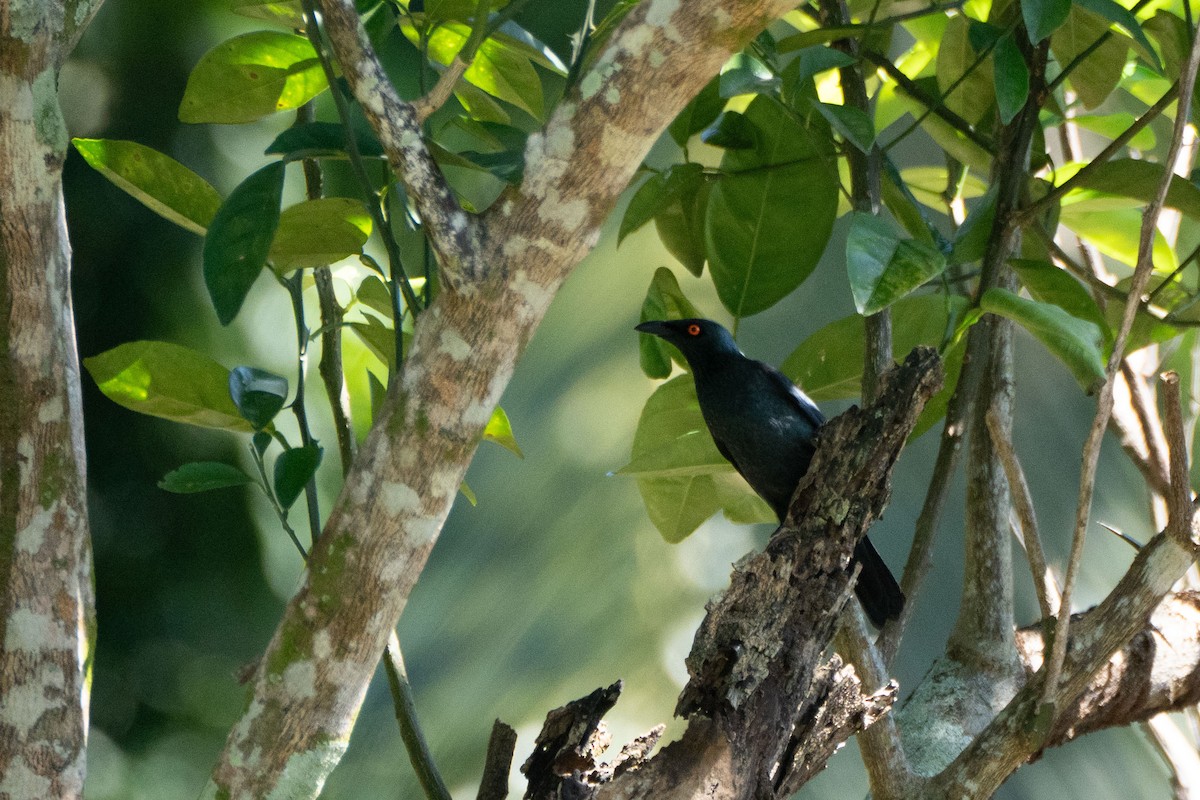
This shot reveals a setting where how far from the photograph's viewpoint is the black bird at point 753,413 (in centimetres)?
165

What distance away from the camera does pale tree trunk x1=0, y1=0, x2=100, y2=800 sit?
0.99m

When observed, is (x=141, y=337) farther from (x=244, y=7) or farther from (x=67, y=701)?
(x=67, y=701)

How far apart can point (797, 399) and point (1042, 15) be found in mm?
719

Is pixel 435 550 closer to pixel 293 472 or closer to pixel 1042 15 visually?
pixel 293 472

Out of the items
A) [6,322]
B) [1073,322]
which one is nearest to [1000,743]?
[1073,322]

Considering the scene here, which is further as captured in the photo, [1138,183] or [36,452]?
[1138,183]

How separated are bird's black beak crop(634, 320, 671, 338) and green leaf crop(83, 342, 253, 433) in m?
0.69

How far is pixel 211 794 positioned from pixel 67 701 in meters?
0.19

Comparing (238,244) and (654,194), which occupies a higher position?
(654,194)

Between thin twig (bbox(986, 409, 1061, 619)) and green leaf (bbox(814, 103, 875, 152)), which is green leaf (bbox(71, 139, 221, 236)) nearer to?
green leaf (bbox(814, 103, 875, 152))

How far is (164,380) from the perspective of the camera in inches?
47.6

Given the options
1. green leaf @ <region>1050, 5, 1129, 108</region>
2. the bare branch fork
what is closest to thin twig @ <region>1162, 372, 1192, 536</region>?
the bare branch fork

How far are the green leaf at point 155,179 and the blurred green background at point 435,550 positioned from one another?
77cm

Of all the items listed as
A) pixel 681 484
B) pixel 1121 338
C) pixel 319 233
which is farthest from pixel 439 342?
pixel 681 484
